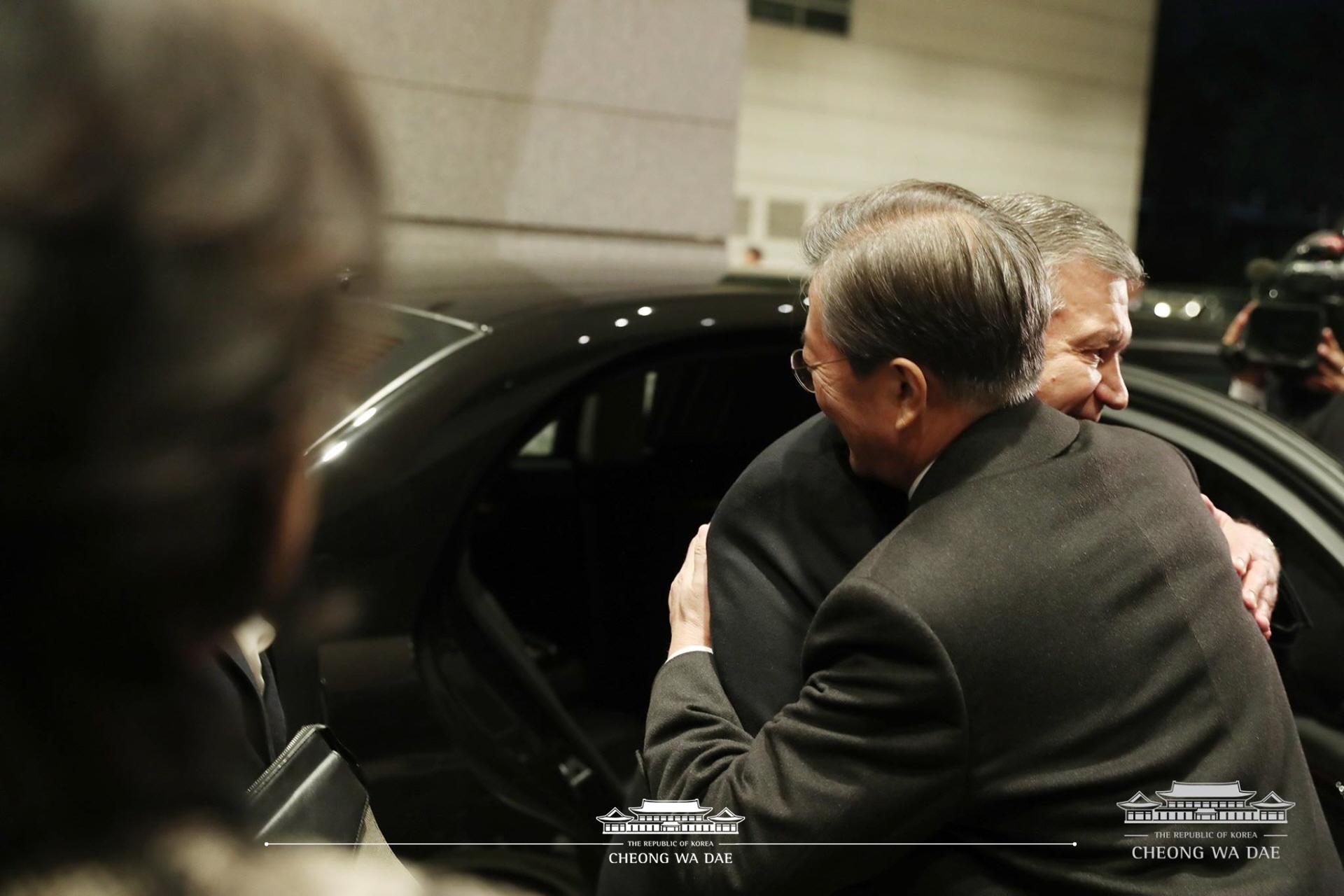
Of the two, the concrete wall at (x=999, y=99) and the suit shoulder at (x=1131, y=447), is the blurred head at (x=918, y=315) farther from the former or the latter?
the concrete wall at (x=999, y=99)

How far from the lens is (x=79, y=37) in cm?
38

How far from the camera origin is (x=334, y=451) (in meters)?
1.17

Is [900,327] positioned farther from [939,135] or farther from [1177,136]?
[1177,136]

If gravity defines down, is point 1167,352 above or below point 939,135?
below

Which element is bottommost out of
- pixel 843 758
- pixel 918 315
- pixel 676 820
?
pixel 676 820

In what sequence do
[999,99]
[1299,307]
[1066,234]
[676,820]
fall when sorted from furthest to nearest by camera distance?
[999,99] → [1299,307] → [1066,234] → [676,820]

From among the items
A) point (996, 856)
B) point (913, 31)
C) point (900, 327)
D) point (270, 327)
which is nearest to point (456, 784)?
point (996, 856)

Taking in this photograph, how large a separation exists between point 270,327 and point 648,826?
30.8 inches

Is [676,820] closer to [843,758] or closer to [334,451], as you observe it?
[843,758]

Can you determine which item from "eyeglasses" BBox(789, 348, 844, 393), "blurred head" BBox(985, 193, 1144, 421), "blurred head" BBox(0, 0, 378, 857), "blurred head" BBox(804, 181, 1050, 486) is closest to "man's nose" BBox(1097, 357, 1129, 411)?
"blurred head" BBox(985, 193, 1144, 421)

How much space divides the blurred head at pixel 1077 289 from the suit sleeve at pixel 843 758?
349 mm

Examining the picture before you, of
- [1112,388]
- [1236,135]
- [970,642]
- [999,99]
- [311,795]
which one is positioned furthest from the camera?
[1236,135]

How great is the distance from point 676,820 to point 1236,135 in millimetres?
1967

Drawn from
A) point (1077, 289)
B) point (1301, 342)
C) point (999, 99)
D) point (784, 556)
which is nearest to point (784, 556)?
point (784, 556)
